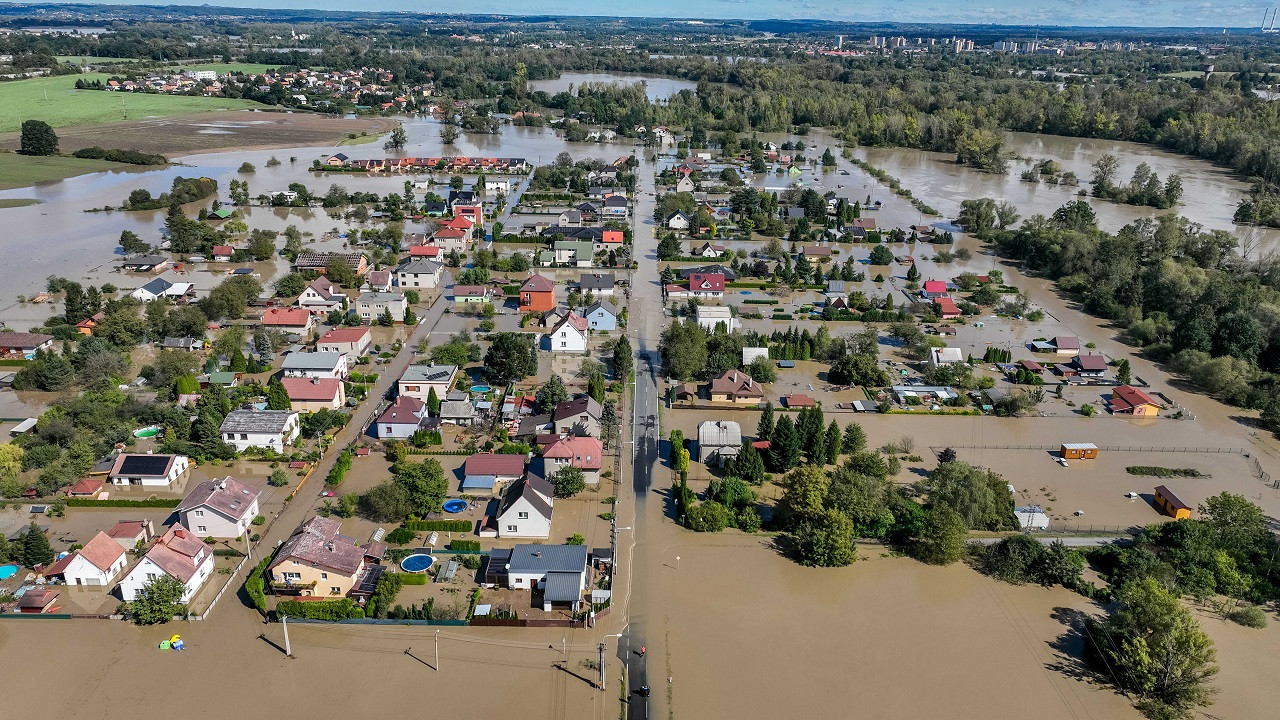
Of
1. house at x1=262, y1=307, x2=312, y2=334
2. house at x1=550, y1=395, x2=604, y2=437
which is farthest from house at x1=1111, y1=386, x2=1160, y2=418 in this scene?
house at x1=262, y1=307, x2=312, y2=334

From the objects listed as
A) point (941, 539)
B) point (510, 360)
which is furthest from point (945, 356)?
point (510, 360)

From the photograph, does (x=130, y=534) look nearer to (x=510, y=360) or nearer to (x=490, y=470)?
(x=490, y=470)

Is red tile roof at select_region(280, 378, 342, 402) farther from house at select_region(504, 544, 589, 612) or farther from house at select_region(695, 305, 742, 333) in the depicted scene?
house at select_region(695, 305, 742, 333)

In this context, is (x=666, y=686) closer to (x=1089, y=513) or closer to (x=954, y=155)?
(x=1089, y=513)

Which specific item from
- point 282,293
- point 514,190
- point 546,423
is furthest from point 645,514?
point 514,190

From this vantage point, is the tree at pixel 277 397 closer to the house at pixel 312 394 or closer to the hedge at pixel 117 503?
the house at pixel 312 394

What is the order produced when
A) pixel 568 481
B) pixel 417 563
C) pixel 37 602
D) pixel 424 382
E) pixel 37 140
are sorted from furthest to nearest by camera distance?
pixel 37 140
pixel 424 382
pixel 568 481
pixel 417 563
pixel 37 602

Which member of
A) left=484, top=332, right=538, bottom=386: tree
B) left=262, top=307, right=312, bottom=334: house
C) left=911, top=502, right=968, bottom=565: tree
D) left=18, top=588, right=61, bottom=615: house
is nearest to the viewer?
left=18, top=588, right=61, bottom=615: house
